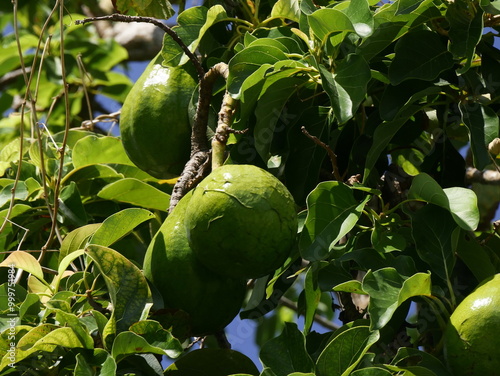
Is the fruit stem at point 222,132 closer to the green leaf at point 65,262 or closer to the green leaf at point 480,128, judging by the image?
the green leaf at point 65,262

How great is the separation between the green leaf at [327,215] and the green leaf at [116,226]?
34 centimetres

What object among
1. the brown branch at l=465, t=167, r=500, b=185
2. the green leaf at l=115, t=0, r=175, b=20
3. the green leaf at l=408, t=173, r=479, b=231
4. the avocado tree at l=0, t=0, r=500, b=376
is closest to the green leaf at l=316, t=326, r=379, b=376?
the avocado tree at l=0, t=0, r=500, b=376

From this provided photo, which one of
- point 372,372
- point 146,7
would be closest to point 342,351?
point 372,372

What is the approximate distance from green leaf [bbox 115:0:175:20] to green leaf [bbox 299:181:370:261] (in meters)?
0.81

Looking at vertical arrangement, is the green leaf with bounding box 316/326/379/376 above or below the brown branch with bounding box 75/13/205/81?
below

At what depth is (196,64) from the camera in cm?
171

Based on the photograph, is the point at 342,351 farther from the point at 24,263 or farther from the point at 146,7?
the point at 146,7

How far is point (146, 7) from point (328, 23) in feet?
2.27

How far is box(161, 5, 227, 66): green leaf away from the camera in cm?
177

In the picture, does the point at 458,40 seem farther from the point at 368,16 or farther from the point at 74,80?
the point at 74,80

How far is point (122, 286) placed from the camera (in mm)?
1409

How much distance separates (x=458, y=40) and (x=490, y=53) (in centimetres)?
16

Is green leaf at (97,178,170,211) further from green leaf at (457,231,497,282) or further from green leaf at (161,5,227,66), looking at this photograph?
green leaf at (457,231,497,282)

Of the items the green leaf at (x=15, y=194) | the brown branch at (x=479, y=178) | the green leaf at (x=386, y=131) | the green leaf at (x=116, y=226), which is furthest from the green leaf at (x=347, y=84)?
the brown branch at (x=479, y=178)
